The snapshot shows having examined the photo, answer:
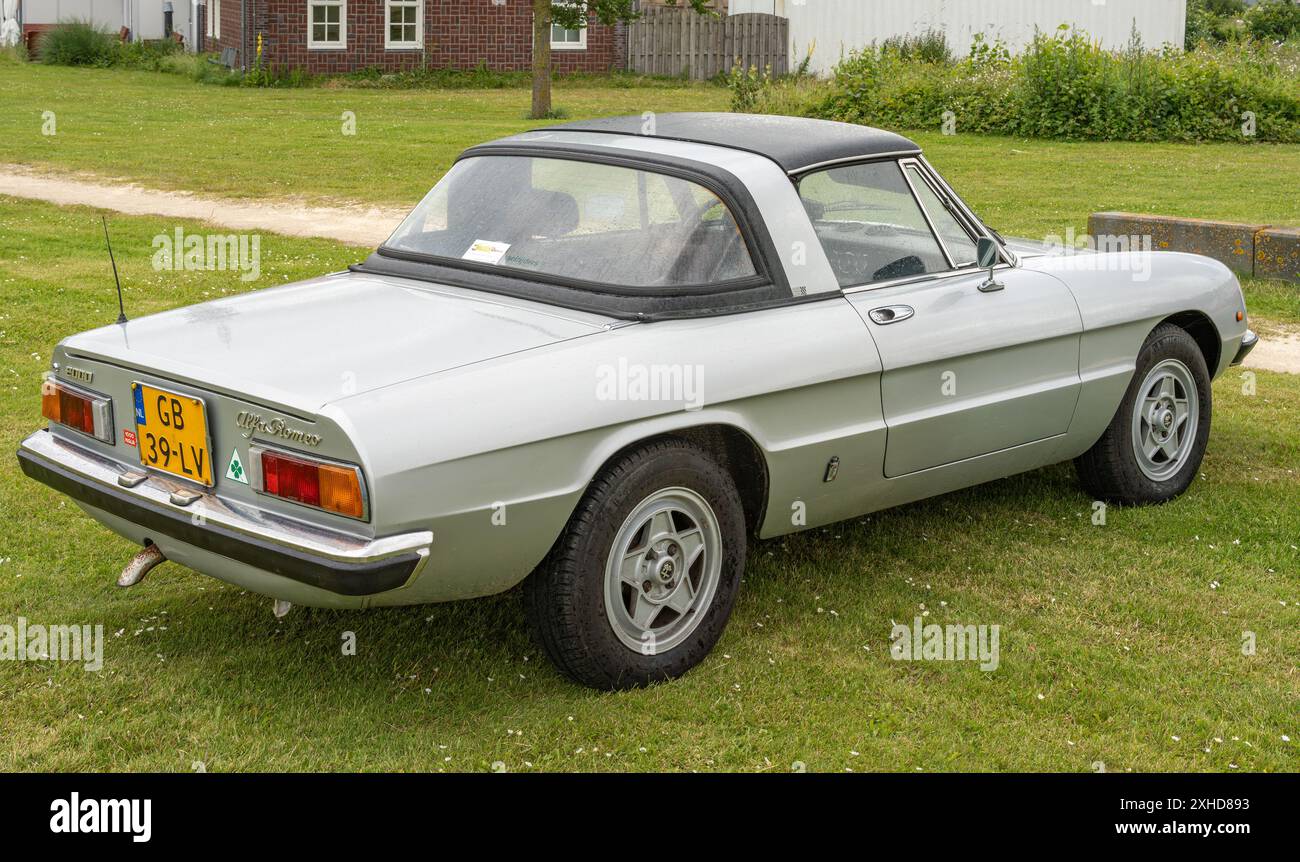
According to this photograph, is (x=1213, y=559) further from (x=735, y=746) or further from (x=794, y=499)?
(x=735, y=746)

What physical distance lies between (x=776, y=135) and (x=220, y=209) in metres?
10.2

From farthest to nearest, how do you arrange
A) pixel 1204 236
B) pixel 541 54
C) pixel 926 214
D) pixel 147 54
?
pixel 147 54, pixel 541 54, pixel 1204 236, pixel 926 214

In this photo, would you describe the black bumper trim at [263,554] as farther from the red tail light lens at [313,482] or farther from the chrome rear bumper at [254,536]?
the red tail light lens at [313,482]

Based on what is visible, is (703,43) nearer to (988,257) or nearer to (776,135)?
(776,135)

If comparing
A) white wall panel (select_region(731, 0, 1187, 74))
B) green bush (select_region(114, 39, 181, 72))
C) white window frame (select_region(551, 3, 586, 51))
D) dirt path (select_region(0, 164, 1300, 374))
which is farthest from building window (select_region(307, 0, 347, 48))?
dirt path (select_region(0, 164, 1300, 374))

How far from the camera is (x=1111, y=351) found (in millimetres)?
5555

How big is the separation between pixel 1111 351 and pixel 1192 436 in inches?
30.8

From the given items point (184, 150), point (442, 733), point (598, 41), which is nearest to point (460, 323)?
point (442, 733)

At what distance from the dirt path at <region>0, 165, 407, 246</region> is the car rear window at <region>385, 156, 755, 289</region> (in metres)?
7.33

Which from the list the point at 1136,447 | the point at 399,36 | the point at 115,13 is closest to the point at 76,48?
the point at 115,13

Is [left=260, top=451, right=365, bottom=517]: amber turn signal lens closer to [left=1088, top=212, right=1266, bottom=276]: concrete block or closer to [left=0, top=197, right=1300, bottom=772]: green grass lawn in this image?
[left=0, top=197, right=1300, bottom=772]: green grass lawn

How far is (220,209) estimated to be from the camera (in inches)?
553

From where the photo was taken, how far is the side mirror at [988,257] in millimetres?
5000

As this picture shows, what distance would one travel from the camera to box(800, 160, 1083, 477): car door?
4793 millimetres
